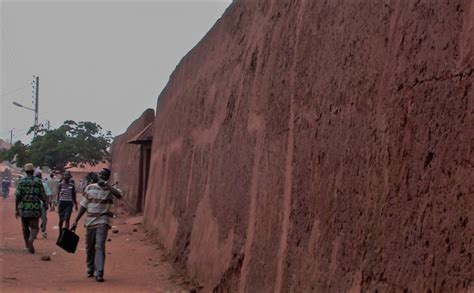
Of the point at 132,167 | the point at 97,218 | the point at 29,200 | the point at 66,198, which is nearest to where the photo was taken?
the point at 97,218

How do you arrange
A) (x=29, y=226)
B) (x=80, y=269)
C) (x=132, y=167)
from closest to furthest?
1. (x=80, y=269)
2. (x=29, y=226)
3. (x=132, y=167)

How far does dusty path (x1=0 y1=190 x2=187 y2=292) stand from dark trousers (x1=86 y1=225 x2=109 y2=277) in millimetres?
177

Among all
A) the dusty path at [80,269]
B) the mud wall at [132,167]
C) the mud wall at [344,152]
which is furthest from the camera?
the mud wall at [132,167]

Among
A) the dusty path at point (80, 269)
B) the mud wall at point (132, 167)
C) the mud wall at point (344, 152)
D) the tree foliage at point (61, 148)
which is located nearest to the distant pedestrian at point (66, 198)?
the dusty path at point (80, 269)

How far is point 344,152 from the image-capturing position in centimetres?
385

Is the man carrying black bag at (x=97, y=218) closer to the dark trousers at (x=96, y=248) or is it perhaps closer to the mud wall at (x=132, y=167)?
the dark trousers at (x=96, y=248)

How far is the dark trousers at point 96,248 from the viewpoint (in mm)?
8227

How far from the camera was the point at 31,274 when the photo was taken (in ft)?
28.7

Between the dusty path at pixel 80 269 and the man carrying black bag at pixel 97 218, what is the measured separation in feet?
0.85

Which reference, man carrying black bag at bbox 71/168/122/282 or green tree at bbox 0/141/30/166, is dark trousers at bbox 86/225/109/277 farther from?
green tree at bbox 0/141/30/166

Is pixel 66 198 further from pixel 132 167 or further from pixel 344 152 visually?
pixel 132 167

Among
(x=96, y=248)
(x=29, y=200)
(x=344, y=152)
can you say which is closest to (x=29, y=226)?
(x=29, y=200)

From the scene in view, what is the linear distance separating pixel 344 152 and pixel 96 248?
5228 mm

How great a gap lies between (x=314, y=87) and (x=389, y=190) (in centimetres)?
143
